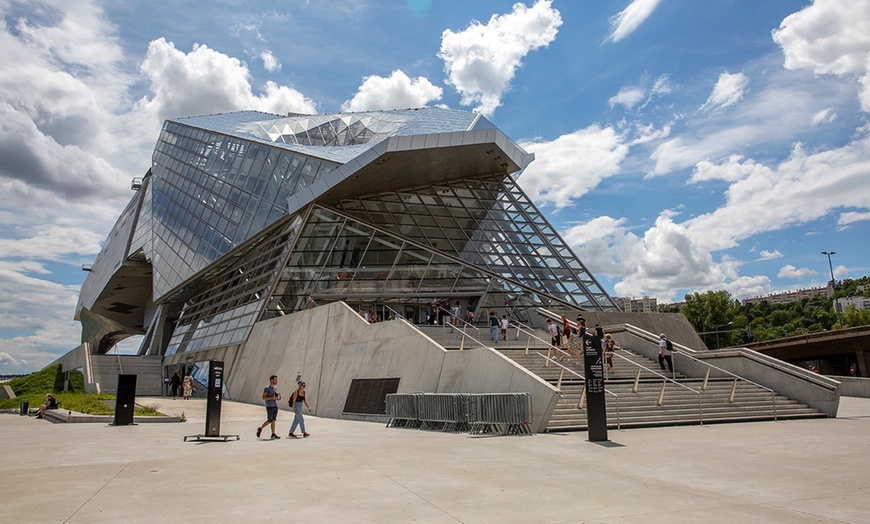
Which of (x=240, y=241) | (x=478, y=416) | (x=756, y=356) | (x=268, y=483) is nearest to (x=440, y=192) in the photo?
(x=240, y=241)

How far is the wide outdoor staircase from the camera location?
570 inches

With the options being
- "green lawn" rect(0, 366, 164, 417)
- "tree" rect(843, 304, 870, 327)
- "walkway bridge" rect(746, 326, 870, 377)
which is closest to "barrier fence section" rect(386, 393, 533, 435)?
"green lawn" rect(0, 366, 164, 417)

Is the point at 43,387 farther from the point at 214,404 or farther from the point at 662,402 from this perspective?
the point at 662,402

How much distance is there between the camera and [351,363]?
71.5 feet

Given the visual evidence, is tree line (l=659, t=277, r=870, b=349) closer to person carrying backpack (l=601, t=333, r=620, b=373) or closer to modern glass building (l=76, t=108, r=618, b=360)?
modern glass building (l=76, t=108, r=618, b=360)

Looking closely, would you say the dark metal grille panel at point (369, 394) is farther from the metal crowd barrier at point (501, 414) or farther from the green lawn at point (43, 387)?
the green lawn at point (43, 387)

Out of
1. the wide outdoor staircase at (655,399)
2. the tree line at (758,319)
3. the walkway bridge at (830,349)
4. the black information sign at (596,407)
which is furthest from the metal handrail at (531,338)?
the tree line at (758,319)

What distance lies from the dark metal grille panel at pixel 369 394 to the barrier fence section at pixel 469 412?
8.56 ft

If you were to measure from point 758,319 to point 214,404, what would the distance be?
11837 cm

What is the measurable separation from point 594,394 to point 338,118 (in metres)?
36.8

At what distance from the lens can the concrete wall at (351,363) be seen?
15.5 metres

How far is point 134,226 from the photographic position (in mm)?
50781

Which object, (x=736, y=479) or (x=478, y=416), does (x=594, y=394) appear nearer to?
(x=478, y=416)

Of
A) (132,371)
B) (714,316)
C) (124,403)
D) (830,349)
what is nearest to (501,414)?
(124,403)
